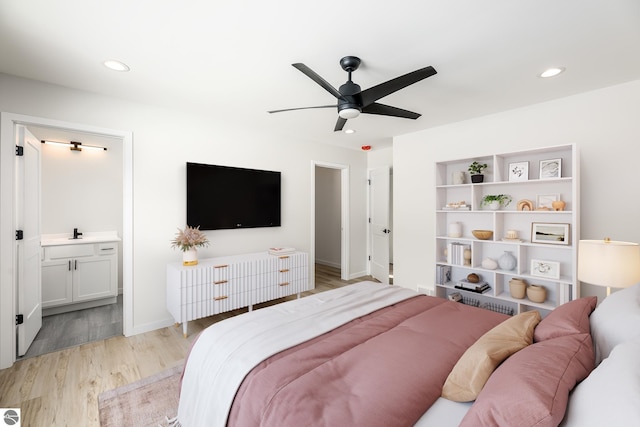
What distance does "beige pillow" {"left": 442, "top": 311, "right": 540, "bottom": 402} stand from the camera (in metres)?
1.07

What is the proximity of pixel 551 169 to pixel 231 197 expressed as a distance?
3540mm

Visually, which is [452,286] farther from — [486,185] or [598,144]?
[598,144]

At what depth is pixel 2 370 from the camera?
7.63 ft

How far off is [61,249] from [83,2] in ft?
10.2

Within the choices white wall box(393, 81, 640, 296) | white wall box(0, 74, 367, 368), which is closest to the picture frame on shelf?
white wall box(393, 81, 640, 296)

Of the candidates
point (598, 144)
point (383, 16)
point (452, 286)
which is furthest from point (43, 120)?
point (598, 144)

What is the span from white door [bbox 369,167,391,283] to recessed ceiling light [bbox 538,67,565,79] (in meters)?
2.58

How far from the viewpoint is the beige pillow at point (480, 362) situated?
42.0 inches

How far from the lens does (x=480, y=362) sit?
109cm

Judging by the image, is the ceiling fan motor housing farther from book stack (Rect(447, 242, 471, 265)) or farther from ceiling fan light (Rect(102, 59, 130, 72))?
book stack (Rect(447, 242, 471, 265))

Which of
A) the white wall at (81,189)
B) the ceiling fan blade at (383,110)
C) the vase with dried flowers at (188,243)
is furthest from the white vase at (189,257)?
the ceiling fan blade at (383,110)

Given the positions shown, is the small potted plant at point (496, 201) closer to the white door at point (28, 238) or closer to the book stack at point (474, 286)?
the book stack at point (474, 286)

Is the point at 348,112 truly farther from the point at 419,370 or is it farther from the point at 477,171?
the point at 477,171

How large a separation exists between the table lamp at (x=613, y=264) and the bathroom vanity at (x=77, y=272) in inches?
196
